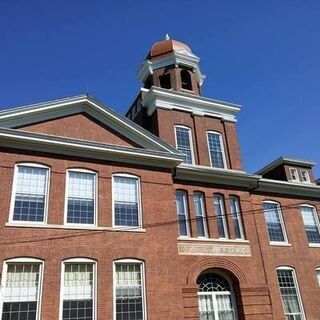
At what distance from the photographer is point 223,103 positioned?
80.6 feet

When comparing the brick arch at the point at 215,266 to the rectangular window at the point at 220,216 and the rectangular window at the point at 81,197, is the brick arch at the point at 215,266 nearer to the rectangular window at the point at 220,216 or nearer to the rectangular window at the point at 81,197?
the rectangular window at the point at 220,216

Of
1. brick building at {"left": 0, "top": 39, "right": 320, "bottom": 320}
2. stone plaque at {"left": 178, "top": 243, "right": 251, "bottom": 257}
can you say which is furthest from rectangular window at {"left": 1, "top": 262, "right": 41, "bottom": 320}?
stone plaque at {"left": 178, "top": 243, "right": 251, "bottom": 257}

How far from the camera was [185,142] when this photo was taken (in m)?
22.6

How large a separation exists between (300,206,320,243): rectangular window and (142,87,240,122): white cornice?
7.42 meters

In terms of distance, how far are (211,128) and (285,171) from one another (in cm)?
640

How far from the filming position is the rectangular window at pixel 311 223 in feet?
79.0

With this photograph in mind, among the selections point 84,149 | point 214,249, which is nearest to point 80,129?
point 84,149

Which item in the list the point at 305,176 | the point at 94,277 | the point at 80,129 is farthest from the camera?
the point at 305,176

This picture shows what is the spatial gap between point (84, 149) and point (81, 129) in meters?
1.40

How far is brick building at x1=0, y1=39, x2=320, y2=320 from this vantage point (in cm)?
1526

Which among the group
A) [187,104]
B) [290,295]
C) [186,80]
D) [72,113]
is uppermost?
[186,80]

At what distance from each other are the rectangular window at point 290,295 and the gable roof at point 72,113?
8.81 metres

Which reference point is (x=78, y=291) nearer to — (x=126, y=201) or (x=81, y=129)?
(x=126, y=201)

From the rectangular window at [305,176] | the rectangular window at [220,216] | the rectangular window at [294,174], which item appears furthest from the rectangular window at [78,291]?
the rectangular window at [305,176]
